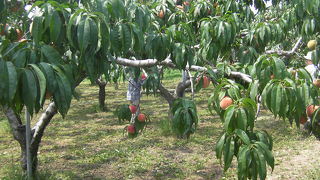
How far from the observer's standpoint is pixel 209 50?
8.77ft

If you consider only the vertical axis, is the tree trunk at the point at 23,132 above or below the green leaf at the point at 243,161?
below

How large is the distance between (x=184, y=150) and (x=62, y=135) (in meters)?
2.45

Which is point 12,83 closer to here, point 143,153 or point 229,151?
point 229,151

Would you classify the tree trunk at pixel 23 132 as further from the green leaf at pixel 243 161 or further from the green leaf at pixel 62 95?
the green leaf at pixel 243 161

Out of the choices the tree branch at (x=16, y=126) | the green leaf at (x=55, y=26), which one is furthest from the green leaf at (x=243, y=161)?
the tree branch at (x=16, y=126)

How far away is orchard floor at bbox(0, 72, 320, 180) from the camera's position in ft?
13.4

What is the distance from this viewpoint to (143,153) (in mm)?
4965

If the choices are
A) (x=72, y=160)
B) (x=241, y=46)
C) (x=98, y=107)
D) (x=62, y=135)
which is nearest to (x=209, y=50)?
(x=241, y=46)

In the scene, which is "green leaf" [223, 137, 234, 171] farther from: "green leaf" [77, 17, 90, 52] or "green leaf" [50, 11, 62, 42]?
"green leaf" [50, 11, 62, 42]

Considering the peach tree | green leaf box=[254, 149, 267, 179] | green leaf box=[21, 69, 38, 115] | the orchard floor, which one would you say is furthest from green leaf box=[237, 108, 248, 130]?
the orchard floor

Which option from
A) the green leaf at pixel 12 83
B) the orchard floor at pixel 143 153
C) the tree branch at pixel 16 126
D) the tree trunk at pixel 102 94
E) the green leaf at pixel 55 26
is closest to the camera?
the green leaf at pixel 12 83

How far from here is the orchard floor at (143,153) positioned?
4.09 m

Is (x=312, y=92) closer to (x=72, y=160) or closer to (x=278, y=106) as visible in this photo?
(x=278, y=106)

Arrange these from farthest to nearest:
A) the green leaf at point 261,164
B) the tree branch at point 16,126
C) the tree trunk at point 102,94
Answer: the tree trunk at point 102,94
the tree branch at point 16,126
the green leaf at point 261,164
